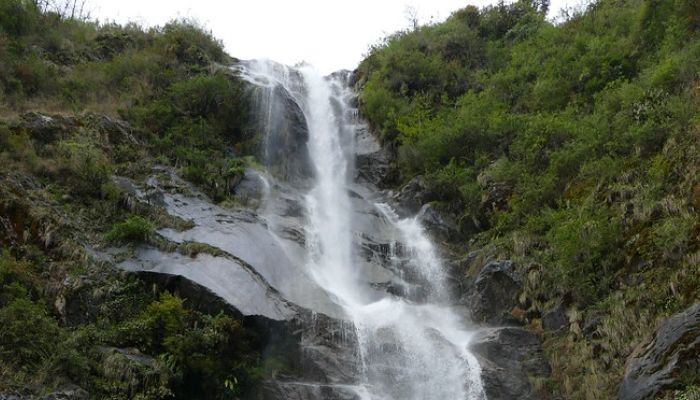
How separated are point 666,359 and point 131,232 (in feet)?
37.0

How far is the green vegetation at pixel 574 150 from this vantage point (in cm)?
1220

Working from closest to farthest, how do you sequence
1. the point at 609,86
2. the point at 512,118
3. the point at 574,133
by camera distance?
the point at 574,133 < the point at 609,86 < the point at 512,118

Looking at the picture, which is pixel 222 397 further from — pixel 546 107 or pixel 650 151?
pixel 546 107

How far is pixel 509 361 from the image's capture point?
13.5 metres

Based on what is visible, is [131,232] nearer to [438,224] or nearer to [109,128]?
[109,128]

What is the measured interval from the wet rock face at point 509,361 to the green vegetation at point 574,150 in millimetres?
407

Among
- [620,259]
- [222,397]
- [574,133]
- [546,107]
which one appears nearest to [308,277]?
[222,397]

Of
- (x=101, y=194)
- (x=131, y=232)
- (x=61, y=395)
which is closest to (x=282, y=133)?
(x=101, y=194)

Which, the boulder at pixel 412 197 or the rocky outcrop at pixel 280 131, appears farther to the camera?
the rocky outcrop at pixel 280 131

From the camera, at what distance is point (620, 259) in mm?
→ 13180

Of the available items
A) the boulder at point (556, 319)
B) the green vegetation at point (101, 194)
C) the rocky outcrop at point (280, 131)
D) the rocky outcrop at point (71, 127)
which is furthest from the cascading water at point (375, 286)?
the rocky outcrop at point (71, 127)

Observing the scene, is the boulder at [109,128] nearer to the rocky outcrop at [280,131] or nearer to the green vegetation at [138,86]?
the green vegetation at [138,86]

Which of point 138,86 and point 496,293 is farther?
point 138,86

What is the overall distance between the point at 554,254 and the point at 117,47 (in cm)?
1909
